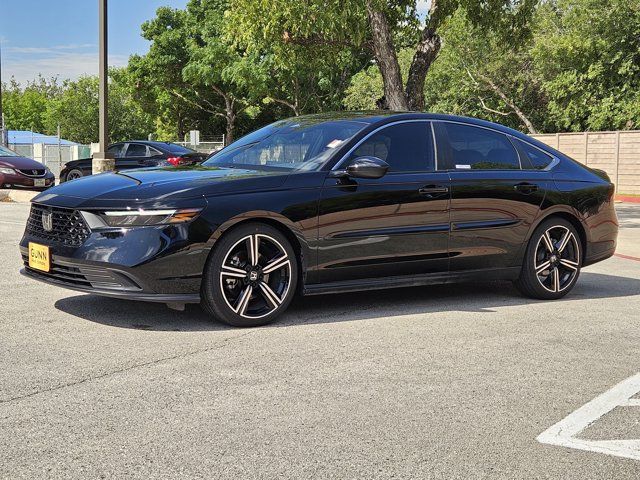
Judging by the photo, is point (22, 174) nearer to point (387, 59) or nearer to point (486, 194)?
point (387, 59)

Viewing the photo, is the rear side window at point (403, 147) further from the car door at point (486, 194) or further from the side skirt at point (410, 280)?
the side skirt at point (410, 280)

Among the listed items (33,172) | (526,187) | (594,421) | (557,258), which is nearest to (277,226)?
(526,187)

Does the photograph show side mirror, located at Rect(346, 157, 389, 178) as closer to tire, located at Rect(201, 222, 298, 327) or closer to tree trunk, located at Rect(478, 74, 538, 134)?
tire, located at Rect(201, 222, 298, 327)

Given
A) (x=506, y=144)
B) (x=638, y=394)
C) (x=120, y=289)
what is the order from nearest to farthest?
(x=638, y=394), (x=120, y=289), (x=506, y=144)

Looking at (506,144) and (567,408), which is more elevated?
(506,144)

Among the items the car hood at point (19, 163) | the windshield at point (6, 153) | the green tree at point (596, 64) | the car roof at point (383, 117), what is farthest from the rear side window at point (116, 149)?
the green tree at point (596, 64)

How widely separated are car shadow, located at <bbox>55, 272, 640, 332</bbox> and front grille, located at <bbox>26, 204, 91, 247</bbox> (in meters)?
0.64

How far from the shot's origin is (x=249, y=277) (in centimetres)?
609

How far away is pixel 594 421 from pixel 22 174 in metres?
19.9

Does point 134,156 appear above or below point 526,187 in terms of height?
above

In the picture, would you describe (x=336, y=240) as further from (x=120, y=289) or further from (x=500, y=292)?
(x=500, y=292)

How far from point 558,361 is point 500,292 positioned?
278 centimetres

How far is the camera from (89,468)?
11.4 ft

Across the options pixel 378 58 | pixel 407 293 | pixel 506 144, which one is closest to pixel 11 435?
pixel 407 293
